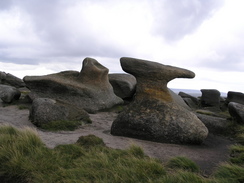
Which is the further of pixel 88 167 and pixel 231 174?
pixel 88 167

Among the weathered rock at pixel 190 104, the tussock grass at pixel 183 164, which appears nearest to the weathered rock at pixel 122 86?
the weathered rock at pixel 190 104

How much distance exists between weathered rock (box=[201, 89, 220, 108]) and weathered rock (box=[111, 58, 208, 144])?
17.6 m

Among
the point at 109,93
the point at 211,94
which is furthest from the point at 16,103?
the point at 211,94

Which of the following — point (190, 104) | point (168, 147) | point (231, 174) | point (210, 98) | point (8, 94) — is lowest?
point (168, 147)

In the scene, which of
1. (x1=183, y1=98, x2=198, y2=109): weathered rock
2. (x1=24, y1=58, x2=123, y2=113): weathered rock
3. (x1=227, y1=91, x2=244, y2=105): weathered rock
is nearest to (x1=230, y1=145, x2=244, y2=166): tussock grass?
(x1=24, y1=58, x2=123, y2=113): weathered rock

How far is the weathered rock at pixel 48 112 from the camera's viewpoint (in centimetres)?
1112

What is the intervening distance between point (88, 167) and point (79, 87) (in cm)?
1119

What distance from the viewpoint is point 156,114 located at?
32.6ft

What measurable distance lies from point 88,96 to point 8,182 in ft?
37.2

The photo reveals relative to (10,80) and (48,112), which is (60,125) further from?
(10,80)

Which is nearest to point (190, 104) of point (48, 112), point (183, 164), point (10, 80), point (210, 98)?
point (210, 98)

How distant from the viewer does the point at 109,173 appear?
5.29m

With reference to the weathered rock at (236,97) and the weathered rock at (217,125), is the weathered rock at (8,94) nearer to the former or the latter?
the weathered rock at (217,125)

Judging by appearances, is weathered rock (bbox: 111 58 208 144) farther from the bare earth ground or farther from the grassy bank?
the grassy bank
